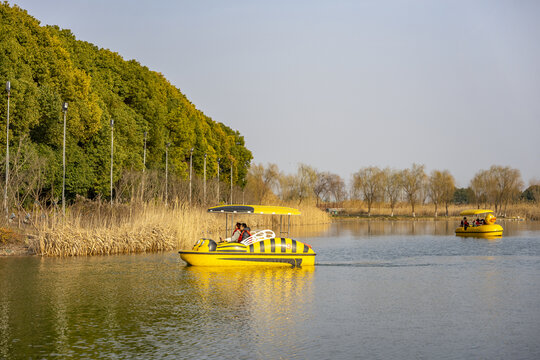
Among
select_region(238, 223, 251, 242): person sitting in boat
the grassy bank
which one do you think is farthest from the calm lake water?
select_region(238, 223, 251, 242): person sitting in boat

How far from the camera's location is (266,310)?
17781 mm

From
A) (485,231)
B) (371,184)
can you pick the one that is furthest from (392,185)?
(485,231)

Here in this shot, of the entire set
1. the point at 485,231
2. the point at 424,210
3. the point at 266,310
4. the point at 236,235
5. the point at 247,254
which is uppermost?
the point at 424,210

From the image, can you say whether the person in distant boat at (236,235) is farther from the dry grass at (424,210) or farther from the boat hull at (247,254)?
the dry grass at (424,210)

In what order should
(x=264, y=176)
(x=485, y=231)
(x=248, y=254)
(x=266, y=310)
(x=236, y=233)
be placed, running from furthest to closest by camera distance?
(x=264, y=176) → (x=485, y=231) → (x=236, y=233) → (x=248, y=254) → (x=266, y=310)

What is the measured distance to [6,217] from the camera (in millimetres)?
35469

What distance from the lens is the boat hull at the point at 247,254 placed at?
2764 centimetres

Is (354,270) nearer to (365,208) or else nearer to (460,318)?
(460,318)

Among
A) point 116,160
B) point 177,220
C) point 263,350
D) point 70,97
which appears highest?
point 70,97

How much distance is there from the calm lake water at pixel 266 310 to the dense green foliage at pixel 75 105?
45.1ft

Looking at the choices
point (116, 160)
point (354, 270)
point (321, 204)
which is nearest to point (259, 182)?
point (321, 204)

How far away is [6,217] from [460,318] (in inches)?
1051

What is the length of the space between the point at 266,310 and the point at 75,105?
31572 mm

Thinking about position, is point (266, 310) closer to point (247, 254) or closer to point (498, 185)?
point (247, 254)
